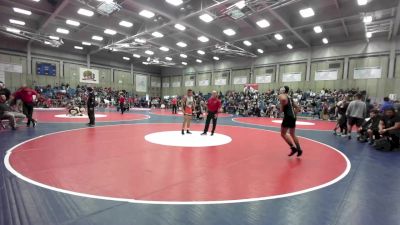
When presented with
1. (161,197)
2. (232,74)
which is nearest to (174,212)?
(161,197)

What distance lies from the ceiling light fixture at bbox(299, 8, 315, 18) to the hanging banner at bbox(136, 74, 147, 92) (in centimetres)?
2813

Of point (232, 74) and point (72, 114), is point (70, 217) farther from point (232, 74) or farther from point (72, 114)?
point (232, 74)

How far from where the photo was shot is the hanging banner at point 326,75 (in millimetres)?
22084

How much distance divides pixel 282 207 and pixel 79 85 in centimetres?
3240

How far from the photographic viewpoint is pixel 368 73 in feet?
66.1

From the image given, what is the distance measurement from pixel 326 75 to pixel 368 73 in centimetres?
339

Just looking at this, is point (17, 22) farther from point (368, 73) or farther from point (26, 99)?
point (368, 73)

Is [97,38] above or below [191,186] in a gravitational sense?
above

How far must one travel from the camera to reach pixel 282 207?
282cm

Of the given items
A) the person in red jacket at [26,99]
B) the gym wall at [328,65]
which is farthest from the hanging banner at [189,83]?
the person in red jacket at [26,99]

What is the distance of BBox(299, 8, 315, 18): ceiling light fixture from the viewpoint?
47.7 feet

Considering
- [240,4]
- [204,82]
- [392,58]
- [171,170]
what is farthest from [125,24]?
[392,58]

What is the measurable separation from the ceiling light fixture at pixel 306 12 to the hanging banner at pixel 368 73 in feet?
30.4

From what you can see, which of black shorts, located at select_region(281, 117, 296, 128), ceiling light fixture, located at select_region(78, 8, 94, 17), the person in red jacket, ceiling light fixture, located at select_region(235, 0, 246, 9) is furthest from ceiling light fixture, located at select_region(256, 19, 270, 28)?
the person in red jacket
